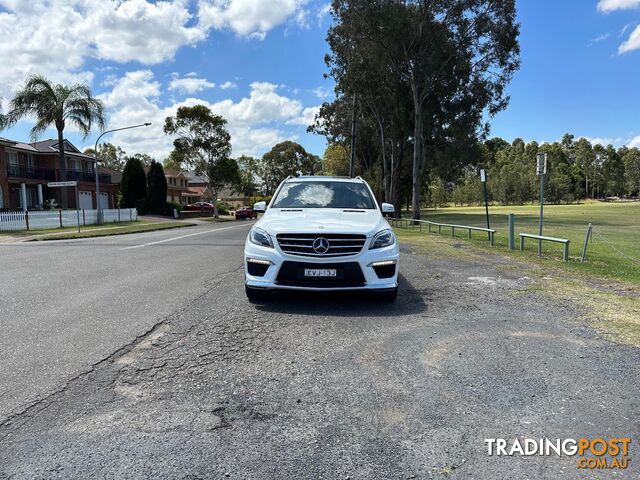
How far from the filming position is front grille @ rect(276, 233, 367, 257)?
18.7 feet

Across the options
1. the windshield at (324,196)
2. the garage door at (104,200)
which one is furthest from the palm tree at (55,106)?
the windshield at (324,196)

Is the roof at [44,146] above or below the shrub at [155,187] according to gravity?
above

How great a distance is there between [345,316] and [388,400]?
233 cm

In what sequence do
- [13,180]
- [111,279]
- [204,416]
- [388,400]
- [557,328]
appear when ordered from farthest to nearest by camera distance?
[13,180]
[111,279]
[557,328]
[388,400]
[204,416]

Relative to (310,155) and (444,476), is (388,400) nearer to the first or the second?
(444,476)

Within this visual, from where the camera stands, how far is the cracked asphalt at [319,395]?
2.58m

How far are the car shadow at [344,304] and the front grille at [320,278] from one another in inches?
13.9

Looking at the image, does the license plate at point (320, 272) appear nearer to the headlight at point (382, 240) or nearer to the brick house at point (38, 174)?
the headlight at point (382, 240)

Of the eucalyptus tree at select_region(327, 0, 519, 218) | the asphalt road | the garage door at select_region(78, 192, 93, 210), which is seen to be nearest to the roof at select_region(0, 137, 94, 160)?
the garage door at select_region(78, 192, 93, 210)

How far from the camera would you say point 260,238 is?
5.98m

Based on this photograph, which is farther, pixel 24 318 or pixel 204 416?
pixel 24 318

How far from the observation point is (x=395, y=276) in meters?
5.93

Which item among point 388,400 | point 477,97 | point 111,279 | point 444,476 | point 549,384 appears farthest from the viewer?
point 477,97

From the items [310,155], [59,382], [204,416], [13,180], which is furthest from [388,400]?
[310,155]
